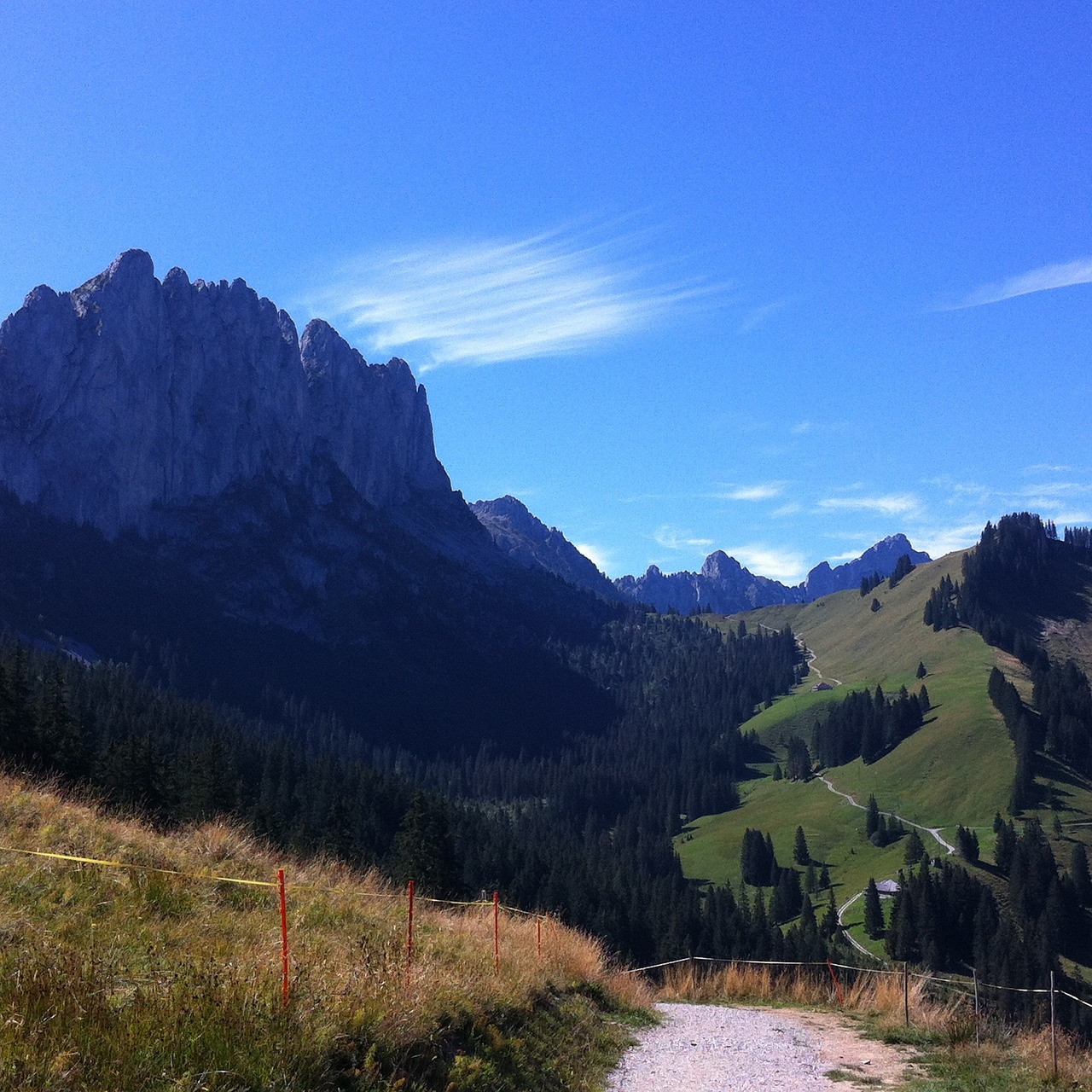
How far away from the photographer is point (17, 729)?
71.4 meters

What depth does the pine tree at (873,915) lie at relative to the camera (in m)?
156

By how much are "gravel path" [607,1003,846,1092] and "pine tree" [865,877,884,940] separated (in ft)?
500

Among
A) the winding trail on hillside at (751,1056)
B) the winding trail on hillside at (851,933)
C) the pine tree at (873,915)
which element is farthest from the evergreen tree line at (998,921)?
the winding trail on hillside at (751,1056)

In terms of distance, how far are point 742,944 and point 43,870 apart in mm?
133139

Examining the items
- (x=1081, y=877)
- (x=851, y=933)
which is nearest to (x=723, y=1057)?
(x=851, y=933)

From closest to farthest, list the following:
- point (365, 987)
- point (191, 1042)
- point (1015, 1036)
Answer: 1. point (191, 1042)
2. point (365, 987)
3. point (1015, 1036)

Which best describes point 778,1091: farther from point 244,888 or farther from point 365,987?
point 244,888

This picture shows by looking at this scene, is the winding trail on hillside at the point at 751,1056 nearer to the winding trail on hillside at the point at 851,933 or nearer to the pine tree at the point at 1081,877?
the winding trail on hillside at the point at 851,933

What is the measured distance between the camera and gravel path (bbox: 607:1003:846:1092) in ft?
48.4

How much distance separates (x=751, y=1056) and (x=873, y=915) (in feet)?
522

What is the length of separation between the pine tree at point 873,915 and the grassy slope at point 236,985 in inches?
6114

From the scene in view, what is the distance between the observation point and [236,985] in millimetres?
9945

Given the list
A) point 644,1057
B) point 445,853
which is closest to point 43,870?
point 644,1057

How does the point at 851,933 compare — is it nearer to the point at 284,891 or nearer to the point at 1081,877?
the point at 1081,877
